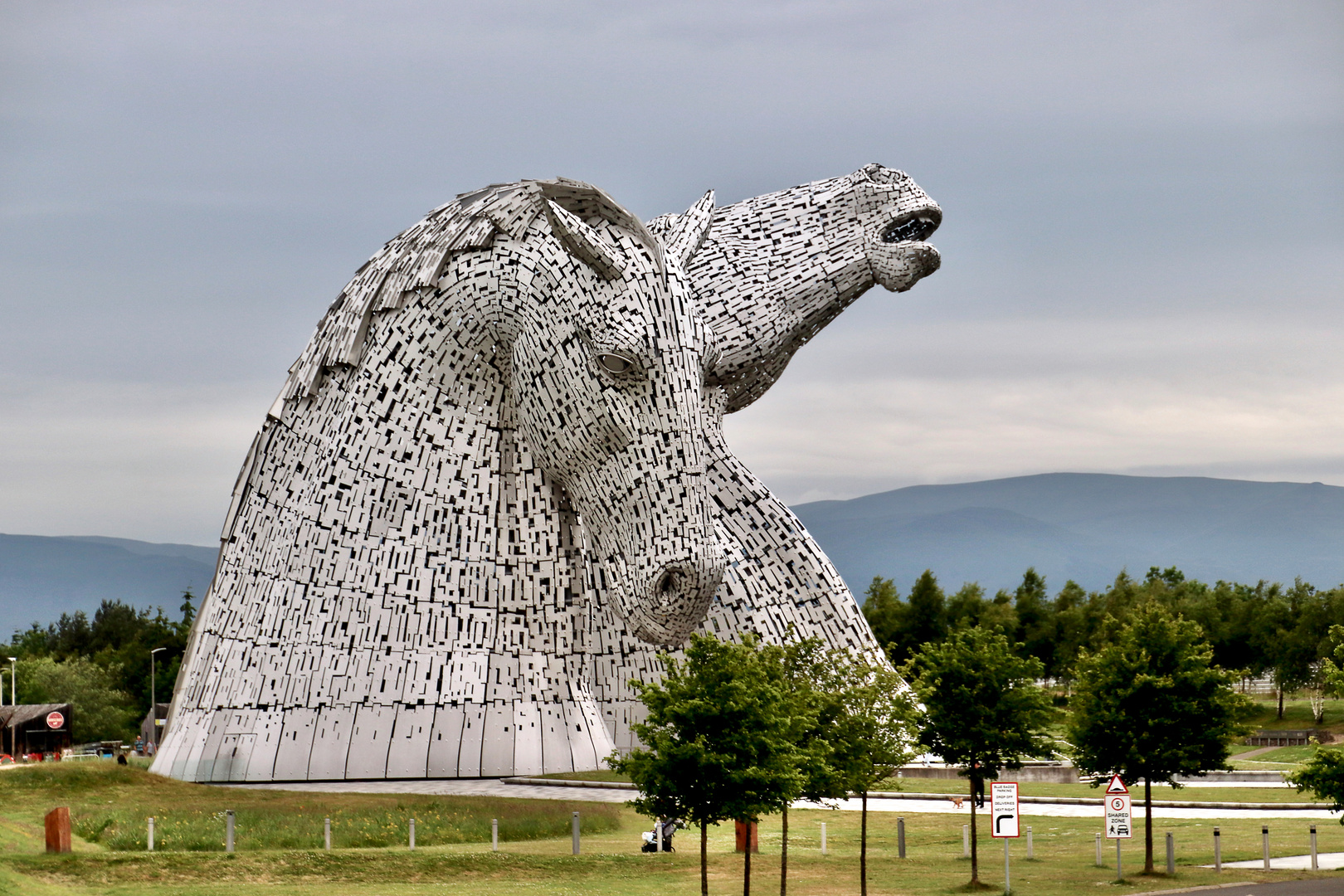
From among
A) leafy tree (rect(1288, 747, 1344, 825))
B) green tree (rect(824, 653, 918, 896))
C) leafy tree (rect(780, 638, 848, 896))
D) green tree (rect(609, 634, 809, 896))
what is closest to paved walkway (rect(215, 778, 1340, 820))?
green tree (rect(824, 653, 918, 896))

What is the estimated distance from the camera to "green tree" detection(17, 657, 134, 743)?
184ft

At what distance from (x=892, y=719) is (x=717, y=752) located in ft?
13.6

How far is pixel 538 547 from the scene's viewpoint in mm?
24672

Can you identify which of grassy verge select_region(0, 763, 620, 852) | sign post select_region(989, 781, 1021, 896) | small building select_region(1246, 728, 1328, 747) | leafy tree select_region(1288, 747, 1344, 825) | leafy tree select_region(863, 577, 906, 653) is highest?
leafy tree select_region(863, 577, 906, 653)

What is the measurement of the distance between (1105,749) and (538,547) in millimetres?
9733

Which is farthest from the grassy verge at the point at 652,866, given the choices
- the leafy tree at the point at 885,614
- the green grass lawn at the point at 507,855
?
the leafy tree at the point at 885,614

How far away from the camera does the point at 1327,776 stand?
19.7 metres

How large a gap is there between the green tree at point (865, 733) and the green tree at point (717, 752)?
7.48ft

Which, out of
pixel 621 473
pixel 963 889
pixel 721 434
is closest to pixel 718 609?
pixel 721 434

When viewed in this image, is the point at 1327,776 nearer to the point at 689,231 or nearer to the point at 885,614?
the point at 689,231

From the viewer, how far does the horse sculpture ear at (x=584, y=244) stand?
2142 centimetres

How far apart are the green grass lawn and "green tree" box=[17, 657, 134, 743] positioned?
3510 cm

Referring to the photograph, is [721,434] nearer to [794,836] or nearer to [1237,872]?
[794,836]

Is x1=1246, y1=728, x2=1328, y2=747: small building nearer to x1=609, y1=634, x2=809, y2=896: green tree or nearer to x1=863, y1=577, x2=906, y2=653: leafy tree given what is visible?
x1=863, y1=577, x2=906, y2=653: leafy tree
